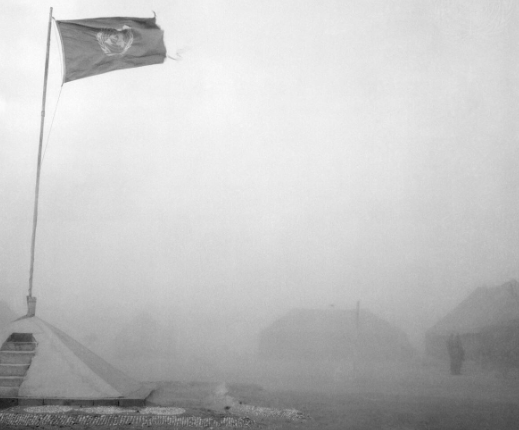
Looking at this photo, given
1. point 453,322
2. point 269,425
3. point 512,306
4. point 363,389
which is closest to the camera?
point 269,425

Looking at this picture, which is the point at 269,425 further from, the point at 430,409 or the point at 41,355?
the point at 41,355

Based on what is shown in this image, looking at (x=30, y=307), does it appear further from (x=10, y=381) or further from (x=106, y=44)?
(x=106, y=44)

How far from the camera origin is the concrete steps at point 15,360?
42.5 feet

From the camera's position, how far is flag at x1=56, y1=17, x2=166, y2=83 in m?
15.6

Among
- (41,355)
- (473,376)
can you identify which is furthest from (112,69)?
(473,376)

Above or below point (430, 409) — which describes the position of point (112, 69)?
above

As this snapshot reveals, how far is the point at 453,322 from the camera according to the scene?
3591 centimetres

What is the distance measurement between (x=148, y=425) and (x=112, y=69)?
34.6 ft

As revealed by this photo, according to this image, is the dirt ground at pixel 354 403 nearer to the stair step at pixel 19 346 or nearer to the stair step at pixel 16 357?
the stair step at pixel 16 357

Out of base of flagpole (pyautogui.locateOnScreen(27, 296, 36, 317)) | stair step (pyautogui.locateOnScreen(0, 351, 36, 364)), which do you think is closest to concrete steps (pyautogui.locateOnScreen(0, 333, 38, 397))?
stair step (pyautogui.locateOnScreen(0, 351, 36, 364))

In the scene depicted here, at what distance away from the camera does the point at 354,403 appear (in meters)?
15.3

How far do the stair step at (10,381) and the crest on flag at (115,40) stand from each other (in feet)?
31.5

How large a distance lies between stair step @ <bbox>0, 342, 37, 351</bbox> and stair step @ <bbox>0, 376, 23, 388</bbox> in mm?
1032

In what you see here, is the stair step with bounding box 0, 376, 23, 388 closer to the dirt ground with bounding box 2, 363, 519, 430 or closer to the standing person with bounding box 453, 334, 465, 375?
the dirt ground with bounding box 2, 363, 519, 430
